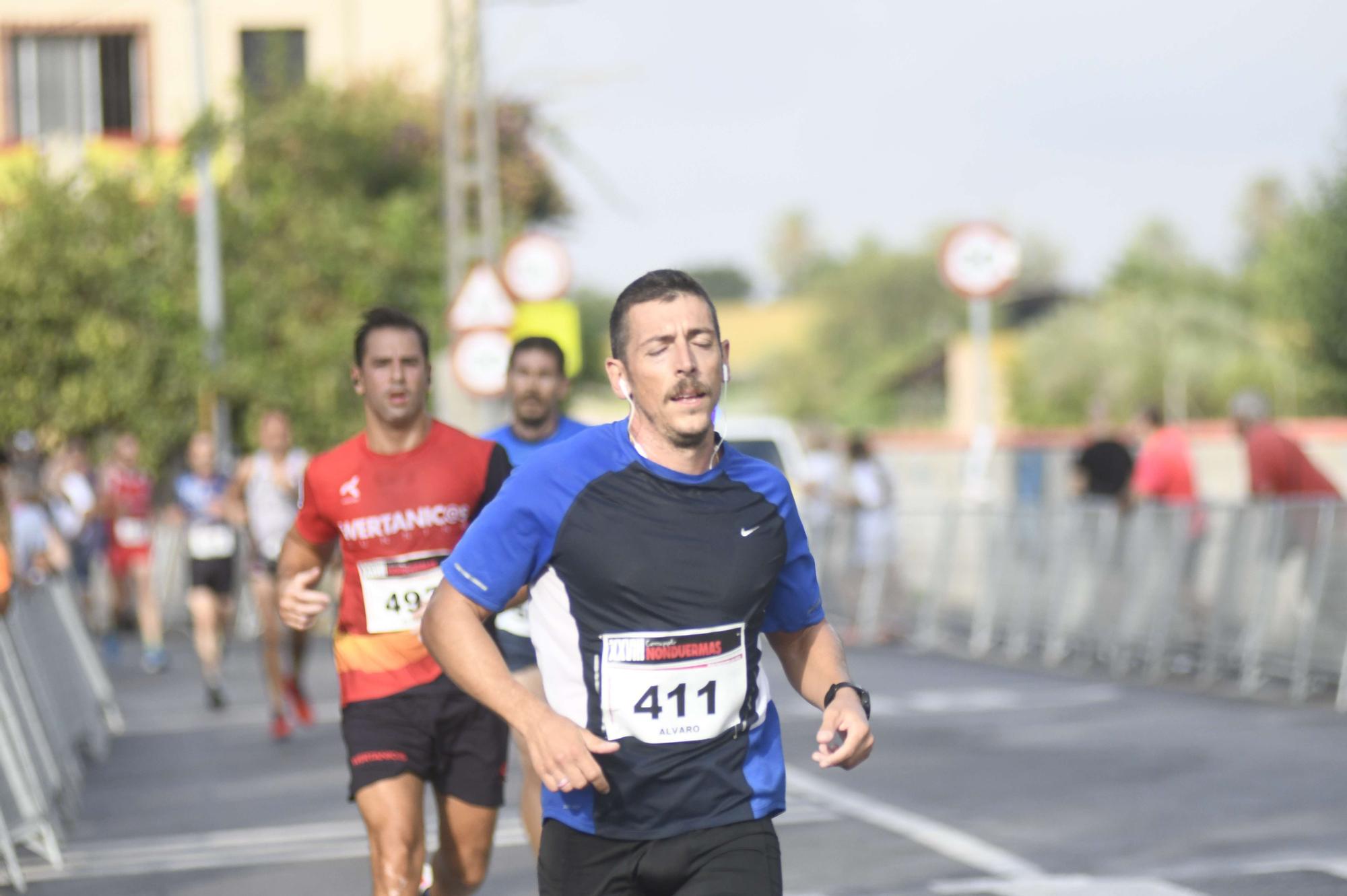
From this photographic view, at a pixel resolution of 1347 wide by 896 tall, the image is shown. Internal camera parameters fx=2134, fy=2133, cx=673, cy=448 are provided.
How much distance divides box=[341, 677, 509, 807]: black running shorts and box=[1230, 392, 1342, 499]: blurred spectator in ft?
32.6

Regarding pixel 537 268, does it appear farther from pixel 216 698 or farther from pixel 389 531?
pixel 389 531

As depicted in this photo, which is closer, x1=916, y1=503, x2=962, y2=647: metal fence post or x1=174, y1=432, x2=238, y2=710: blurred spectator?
x1=174, y1=432, x2=238, y2=710: blurred spectator

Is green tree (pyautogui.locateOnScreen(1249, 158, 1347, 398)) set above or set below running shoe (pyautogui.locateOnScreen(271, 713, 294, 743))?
above

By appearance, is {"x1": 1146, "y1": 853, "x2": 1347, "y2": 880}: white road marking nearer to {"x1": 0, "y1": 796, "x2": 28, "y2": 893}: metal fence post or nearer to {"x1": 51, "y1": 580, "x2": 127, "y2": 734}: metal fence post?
{"x1": 0, "y1": 796, "x2": 28, "y2": 893}: metal fence post

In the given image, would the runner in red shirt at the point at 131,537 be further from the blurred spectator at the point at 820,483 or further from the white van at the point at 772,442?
→ the blurred spectator at the point at 820,483

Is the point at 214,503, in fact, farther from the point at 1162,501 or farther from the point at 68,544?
the point at 1162,501

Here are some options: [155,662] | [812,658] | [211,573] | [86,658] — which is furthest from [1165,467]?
[812,658]

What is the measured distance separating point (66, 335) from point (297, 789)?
1963 centimetres

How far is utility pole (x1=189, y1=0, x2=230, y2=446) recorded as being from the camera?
1078 inches

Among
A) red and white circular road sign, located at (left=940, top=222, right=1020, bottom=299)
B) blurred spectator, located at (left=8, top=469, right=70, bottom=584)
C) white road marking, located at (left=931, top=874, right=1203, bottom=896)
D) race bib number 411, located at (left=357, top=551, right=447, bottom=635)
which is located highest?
red and white circular road sign, located at (left=940, top=222, right=1020, bottom=299)

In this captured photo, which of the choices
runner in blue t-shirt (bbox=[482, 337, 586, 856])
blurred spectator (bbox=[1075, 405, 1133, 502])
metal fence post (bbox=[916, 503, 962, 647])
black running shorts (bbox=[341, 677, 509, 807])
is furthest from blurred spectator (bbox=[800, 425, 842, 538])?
black running shorts (bbox=[341, 677, 509, 807])

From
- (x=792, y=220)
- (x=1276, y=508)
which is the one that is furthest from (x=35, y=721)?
(x=792, y=220)

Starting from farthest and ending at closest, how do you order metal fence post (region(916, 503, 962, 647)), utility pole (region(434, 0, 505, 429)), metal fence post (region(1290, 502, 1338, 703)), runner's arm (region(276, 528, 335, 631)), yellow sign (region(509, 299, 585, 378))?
utility pole (region(434, 0, 505, 429))
metal fence post (region(916, 503, 962, 647))
yellow sign (region(509, 299, 585, 378))
metal fence post (region(1290, 502, 1338, 703))
runner's arm (region(276, 528, 335, 631))

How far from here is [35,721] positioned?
9.82 meters
